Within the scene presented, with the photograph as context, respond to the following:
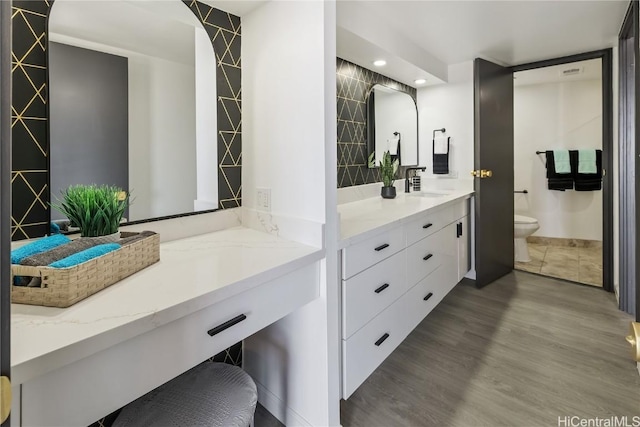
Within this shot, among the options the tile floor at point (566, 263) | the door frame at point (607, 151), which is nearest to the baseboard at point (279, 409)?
the door frame at point (607, 151)

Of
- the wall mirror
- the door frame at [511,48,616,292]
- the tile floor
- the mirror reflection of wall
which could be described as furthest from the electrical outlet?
the tile floor

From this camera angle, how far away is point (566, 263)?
3.78m

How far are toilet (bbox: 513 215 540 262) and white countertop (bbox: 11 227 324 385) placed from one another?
133 inches

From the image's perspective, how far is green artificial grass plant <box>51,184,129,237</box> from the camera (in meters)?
1.02

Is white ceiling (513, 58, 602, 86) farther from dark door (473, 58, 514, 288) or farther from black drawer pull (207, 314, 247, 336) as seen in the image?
A: black drawer pull (207, 314, 247, 336)

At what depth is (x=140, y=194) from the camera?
1.33 metres

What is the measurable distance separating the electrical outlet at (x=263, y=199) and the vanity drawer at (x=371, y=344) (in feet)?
2.24

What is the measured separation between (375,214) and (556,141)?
3760 mm

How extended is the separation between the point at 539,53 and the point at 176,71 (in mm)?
2931

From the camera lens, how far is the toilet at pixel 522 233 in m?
3.80

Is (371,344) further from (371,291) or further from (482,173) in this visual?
(482,173)

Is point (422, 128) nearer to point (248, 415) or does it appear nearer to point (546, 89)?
point (546, 89)

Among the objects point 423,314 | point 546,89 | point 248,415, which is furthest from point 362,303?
point 546,89

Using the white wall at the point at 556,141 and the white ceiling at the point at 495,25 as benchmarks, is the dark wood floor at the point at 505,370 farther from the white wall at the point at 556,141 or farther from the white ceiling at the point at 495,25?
the white wall at the point at 556,141
